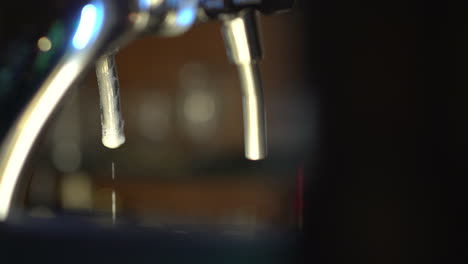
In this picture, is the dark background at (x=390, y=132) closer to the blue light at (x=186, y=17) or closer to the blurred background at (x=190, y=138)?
the blurred background at (x=190, y=138)

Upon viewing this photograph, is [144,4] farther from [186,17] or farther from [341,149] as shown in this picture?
[341,149]

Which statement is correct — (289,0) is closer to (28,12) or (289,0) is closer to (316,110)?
(28,12)

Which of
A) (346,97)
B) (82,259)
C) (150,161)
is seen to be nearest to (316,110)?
(346,97)

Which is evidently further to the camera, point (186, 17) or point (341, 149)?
point (341, 149)

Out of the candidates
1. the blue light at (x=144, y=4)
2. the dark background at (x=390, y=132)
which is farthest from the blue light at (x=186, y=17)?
the dark background at (x=390, y=132)

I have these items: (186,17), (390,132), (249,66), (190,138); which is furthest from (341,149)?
(186,17)

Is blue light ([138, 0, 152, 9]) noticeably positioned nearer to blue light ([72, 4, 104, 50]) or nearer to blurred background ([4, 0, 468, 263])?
blue light ([72, 4, 104, 50])
